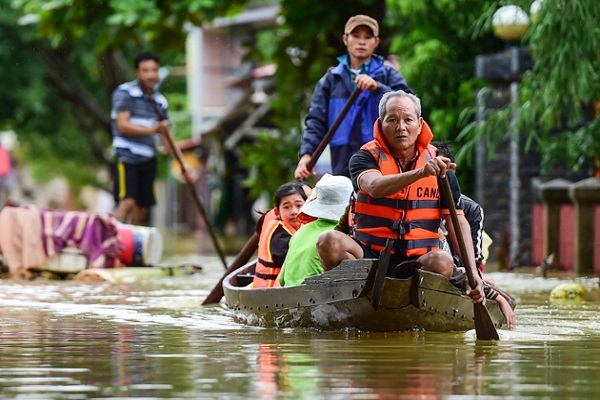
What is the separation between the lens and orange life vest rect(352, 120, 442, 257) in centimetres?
898

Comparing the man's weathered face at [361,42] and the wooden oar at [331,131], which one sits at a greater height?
the man's weathered face at [361,42]

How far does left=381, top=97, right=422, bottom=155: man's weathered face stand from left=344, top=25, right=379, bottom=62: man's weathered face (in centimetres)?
293

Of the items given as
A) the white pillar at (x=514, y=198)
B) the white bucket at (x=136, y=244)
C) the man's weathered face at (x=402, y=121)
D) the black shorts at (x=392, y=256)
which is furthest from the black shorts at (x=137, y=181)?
the man's weathered face at (x=402, y=121)

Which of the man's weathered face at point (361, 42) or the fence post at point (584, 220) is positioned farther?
the fence post at point (584, 220)

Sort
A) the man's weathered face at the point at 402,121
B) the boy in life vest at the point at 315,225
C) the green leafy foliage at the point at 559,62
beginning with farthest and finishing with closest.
Answer: the green leafy foliage at the point at 559,62 → the boy in life vest at the point at 315,225 → the man's weathered face at the point at 402,121

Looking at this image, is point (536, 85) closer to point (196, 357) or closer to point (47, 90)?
point (196, 357)

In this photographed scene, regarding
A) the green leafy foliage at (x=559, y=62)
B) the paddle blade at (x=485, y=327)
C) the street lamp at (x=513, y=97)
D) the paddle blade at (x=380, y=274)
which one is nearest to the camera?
the paddle blade at (x=380, y=274)

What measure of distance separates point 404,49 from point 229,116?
21.8 m

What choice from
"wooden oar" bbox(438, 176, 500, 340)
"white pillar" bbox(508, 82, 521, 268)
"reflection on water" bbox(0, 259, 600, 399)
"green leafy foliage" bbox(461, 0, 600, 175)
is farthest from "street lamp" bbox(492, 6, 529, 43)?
"wooden oar" bbox(438, 176, 500, 340)

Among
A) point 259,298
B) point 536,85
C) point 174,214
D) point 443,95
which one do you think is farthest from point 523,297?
point 174,214

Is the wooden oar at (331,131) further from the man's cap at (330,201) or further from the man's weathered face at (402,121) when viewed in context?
the man's weathered face at (402,121)

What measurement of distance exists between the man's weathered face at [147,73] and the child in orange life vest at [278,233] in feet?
20.4

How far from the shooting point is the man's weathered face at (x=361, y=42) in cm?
1188

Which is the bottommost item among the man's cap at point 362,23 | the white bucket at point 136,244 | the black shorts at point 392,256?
the white bucket at point 136,244
